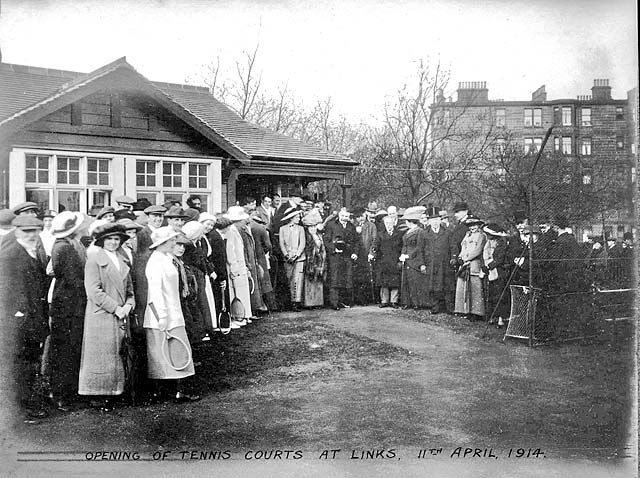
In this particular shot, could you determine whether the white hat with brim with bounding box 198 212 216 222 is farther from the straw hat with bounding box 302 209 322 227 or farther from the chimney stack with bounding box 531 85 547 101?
the chimney stack with bounding box 531 85 547 101

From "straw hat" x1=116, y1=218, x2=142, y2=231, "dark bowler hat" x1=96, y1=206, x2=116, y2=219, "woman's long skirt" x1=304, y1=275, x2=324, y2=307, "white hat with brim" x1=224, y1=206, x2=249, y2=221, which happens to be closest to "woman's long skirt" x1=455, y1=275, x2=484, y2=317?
"woman's long skirt" x1=304, y1=275, x2=324, y2=307

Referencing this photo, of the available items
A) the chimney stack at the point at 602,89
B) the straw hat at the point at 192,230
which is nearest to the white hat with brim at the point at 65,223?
→ the straw hat at the point at 192,230

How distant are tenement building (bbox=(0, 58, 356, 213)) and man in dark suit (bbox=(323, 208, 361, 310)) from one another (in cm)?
105

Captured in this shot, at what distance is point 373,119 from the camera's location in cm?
459

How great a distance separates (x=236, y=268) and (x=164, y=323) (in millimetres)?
1418

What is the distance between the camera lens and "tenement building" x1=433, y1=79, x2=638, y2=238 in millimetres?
4375

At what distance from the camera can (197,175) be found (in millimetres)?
4344

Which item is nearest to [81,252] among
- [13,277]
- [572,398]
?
[13,277]

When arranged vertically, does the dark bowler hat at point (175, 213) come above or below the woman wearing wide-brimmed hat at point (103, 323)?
above

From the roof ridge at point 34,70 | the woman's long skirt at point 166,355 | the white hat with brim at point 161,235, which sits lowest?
the woman's long skirt at point 166,355

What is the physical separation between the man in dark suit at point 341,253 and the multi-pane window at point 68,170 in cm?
249

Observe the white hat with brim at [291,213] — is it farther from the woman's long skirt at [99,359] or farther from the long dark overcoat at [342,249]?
the woman's long skirt at [99,359]

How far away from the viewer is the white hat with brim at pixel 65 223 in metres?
3.81

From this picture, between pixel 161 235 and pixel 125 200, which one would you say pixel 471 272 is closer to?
pixel 161 235
